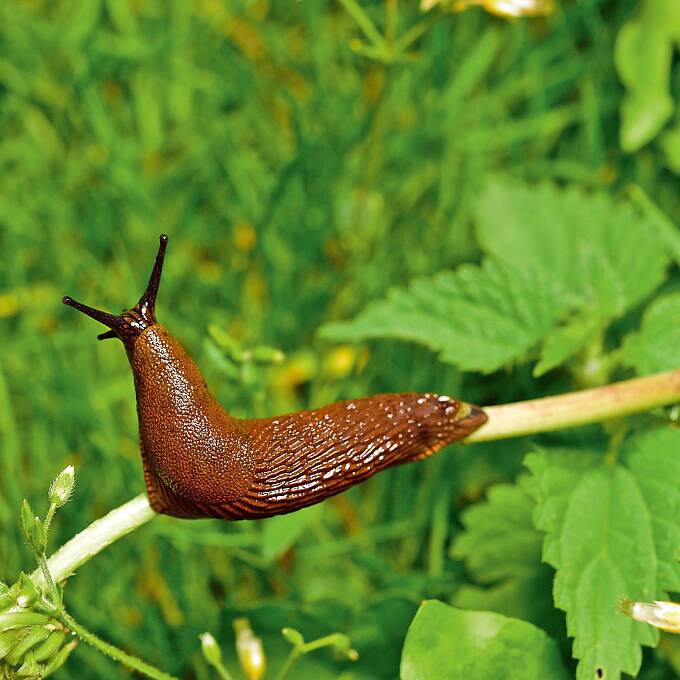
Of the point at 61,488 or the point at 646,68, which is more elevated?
the point at 646,68

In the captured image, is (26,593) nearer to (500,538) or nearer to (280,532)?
(280,532)

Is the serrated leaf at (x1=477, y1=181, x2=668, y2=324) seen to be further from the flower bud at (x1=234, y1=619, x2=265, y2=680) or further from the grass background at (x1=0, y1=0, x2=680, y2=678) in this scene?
the flower bud at (x1=234, y1=619, x2=265, y2=680)

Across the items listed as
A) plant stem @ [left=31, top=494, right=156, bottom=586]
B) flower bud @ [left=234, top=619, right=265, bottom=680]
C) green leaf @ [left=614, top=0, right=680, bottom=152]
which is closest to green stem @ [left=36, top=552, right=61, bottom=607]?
plant stem @ [left=31, top=494, right=156, bottom=586]

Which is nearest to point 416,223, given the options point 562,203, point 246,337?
point 562,203

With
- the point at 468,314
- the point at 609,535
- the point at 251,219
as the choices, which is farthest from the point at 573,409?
the point at 251,219

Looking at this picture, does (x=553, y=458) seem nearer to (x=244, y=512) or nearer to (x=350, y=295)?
(x=244, y=512)

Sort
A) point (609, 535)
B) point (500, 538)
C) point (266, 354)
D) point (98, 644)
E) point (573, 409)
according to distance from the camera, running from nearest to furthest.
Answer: point (98, 644) < point (609, 535) < point (573, 409) < point (266, 354) < point (500, 538)

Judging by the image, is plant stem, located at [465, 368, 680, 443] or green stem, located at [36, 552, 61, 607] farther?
plant stem, located at [465, 368, 680, 443]
